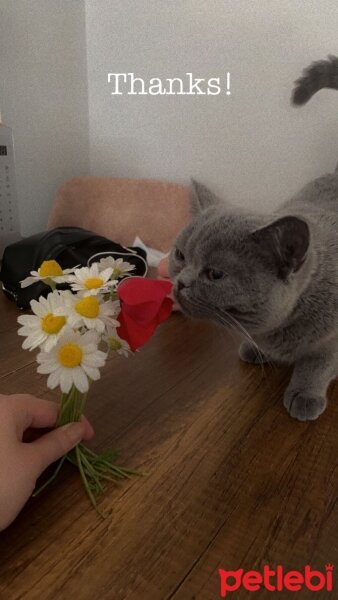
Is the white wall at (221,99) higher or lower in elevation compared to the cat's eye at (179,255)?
higher

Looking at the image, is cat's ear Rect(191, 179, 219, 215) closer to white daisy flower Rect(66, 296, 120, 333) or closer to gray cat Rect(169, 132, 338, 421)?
gray cat Rect(169, 132, 338, 421)

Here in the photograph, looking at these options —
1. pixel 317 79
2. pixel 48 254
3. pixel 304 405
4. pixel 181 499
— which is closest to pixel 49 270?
pixel 181 499

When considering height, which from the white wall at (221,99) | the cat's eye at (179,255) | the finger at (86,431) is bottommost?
the finger at (86,431)

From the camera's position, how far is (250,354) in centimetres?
77

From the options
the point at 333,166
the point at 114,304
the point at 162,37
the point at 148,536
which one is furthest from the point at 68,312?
the point at 162,37

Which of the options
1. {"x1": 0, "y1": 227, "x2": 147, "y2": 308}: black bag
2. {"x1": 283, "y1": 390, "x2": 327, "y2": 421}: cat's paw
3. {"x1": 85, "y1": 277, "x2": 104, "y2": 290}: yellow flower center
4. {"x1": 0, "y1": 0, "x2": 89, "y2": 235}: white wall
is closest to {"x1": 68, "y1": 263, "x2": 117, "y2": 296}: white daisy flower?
{"x1": 85, "y1": 277, "x2": 104, "y2": 290}: yellow flower center

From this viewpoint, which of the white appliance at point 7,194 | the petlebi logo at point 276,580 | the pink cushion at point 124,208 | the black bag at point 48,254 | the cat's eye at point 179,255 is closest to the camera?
the petlebi logo at point 276,580

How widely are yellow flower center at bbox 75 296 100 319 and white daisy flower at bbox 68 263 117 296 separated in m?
0.01

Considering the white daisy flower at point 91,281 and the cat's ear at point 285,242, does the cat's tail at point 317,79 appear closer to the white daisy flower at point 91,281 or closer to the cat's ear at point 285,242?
the cat's ear at point 285,242

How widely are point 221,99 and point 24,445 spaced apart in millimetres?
958

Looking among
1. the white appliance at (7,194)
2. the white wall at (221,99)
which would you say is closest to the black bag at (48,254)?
the white appliance at (7,194)

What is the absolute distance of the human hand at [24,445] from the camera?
0.40 meters

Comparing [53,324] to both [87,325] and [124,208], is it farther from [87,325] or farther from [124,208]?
[124,208]

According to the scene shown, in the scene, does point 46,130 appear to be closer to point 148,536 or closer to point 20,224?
point 20,224
